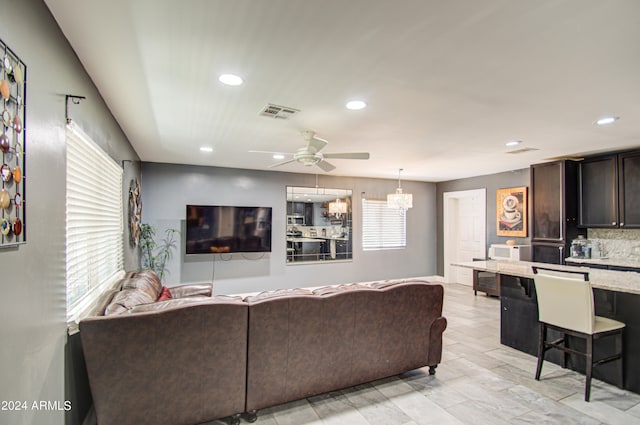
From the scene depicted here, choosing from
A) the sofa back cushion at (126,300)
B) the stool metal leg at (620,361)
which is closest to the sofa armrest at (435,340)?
the stool metal leg at (620,361)

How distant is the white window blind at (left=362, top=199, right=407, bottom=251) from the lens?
738 centimetres

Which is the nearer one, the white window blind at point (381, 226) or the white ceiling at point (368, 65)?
the white ceiling at point (368, 65)

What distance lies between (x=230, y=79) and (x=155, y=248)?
428 centimetres

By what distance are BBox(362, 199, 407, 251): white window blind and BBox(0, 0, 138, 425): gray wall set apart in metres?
6.05

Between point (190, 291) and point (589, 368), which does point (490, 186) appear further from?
point (190, 291)

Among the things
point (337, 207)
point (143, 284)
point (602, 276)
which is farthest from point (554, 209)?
point (143, 284)

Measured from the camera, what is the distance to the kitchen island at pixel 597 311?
109 inches

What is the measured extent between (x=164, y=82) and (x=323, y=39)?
1334 mm

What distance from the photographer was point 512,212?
6.23 metres

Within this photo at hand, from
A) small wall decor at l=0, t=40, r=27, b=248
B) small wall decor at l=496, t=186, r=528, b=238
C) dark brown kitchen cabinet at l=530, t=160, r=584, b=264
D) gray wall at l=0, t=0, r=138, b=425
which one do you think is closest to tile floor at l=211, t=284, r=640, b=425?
gray wall at l=0, t=0, r=138, b=425

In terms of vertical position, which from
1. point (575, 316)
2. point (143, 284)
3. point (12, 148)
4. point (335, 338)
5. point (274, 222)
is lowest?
point (335, 338)

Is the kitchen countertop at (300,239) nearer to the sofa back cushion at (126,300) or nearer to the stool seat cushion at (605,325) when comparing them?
the sofa back cushion at (126,300)

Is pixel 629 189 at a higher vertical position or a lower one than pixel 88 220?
higher

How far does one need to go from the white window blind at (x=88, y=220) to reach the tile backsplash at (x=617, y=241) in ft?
22.0
